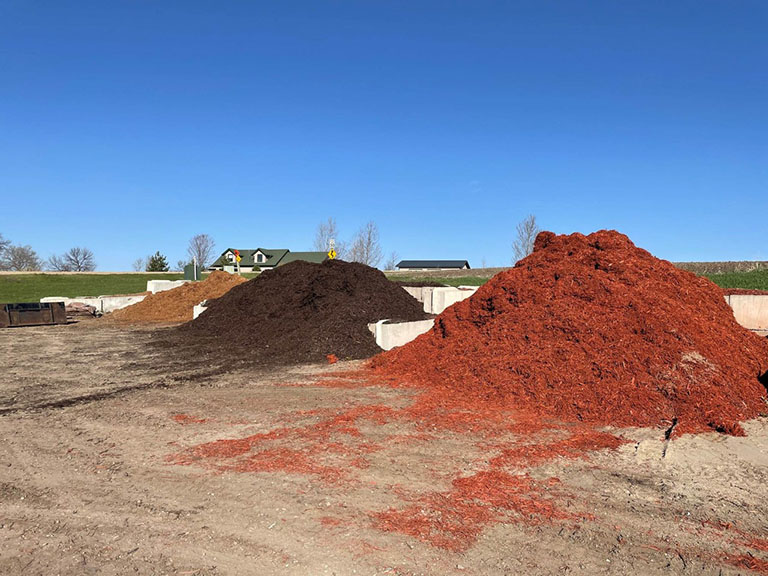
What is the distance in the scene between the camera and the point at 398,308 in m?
15.6

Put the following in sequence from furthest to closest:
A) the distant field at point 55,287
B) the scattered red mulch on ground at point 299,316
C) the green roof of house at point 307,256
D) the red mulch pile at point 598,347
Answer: the green roof of house at point 307,256 → the distant field at point 55,287 → the scattered red mulch on ground at point 299,316 → the red mulch pile at point 598,347

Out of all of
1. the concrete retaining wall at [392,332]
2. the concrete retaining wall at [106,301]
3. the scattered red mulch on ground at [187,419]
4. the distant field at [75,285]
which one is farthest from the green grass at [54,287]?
the scattered red mulch on ground at [187,419]

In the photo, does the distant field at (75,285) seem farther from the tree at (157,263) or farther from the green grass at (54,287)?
the tree at (157,263)

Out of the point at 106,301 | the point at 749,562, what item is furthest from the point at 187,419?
the point at 106,301

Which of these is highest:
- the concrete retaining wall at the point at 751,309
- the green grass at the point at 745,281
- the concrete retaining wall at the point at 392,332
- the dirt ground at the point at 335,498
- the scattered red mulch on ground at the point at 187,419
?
the green grass at the point at 745,281

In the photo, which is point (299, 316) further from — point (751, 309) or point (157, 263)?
point (157, 263)

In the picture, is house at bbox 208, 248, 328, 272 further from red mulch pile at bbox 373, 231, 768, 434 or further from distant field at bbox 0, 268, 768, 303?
red mulch pile at bbox 373, 231, 768, 434

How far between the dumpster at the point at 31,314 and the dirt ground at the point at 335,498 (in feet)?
44.9

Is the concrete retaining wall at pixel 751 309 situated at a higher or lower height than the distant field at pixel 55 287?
lower

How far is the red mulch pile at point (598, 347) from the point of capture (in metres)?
7.32

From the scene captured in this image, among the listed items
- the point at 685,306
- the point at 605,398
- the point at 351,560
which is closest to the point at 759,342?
the point at 685,306

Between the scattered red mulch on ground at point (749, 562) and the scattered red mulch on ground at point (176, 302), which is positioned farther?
the scattered red mulch on ground at point (176, 302)

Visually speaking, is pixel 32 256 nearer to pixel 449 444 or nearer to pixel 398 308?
pixel 398 308

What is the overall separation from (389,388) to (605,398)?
3.61 metres
